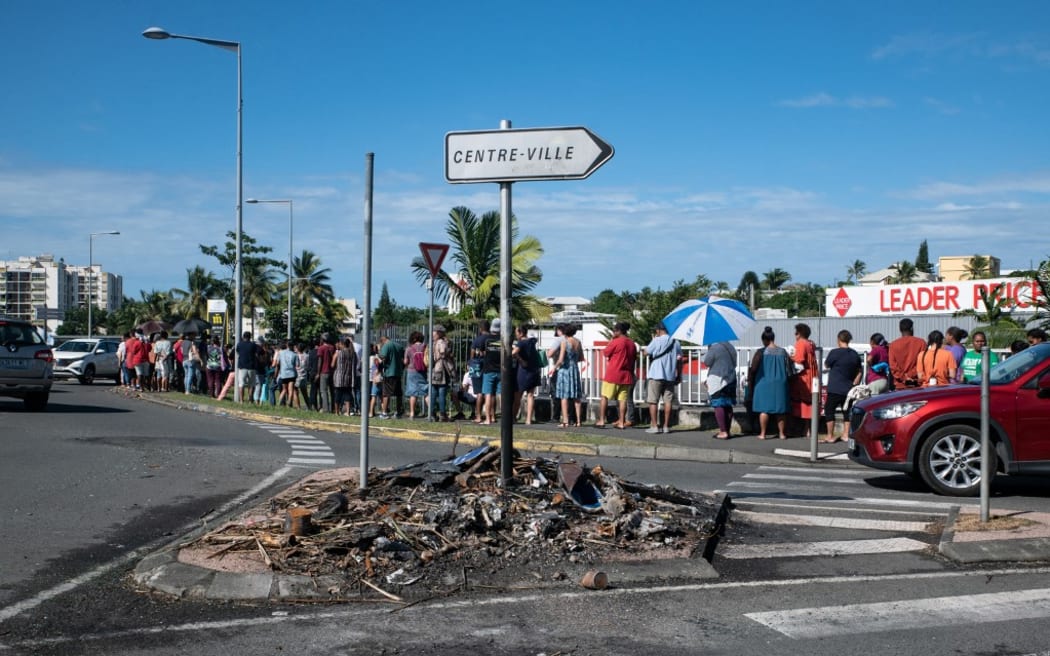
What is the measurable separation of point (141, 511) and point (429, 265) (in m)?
8.23

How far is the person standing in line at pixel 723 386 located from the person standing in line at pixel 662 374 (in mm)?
662

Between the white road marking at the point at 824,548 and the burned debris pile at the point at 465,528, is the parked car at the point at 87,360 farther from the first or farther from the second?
the white road marking at the point at 824,548

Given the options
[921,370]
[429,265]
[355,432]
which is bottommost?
A: [355,432]

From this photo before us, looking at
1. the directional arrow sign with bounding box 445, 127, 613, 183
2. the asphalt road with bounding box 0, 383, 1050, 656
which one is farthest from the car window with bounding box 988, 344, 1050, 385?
the directional arrow sign with bounding box 445, 127, 613, 183

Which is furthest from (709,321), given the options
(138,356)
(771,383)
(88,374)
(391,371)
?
(88,374)

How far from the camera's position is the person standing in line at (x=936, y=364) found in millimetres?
13570

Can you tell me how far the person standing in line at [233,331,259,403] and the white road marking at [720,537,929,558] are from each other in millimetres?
17868

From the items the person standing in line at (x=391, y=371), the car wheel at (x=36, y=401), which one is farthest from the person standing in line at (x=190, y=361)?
the person standing in line at (x=391, y=371)

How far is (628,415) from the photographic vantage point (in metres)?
17.5

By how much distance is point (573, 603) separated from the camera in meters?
6.03

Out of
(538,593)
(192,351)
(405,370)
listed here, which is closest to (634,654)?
(538,593)

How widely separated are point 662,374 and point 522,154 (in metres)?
9.06

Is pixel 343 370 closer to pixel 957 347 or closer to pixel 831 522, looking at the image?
pixel 957 347

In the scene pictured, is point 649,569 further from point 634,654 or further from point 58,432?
point 58,432
